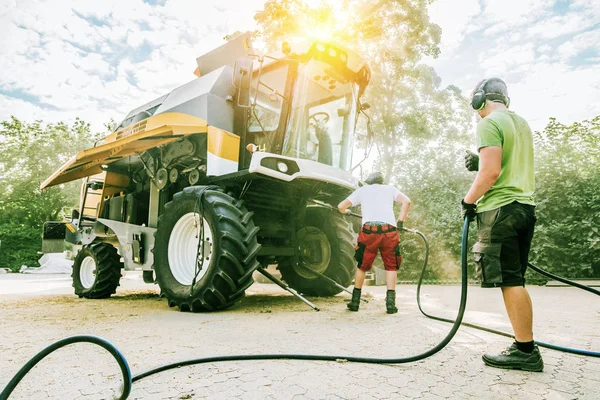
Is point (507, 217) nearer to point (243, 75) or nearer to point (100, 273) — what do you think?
point (243, 75)

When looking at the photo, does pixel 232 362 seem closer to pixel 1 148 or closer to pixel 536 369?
pixel 536 369

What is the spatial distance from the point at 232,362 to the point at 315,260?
364 centimetres

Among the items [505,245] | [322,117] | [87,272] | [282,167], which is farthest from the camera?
[87,272]

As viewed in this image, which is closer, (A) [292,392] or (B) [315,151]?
(A) [292,392]

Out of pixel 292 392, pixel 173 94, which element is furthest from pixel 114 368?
pixel 173 94

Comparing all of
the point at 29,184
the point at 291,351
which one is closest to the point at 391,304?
the point at 291,351

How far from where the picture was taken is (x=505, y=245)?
2346 mm

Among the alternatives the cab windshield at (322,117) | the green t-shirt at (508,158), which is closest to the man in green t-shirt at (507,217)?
the green t-shirt at (508,158)

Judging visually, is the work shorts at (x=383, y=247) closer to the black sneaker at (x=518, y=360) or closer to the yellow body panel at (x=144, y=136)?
the black sneaker at (x=518, y=360)

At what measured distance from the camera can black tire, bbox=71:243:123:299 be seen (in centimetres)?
640

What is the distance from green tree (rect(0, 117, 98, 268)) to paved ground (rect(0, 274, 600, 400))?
1937cm

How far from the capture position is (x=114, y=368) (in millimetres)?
2283

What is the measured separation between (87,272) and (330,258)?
444 cm

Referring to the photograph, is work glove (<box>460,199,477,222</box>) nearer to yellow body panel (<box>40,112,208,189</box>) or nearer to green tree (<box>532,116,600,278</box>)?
yellow body panel (<box>40,112,208,189</box>)
